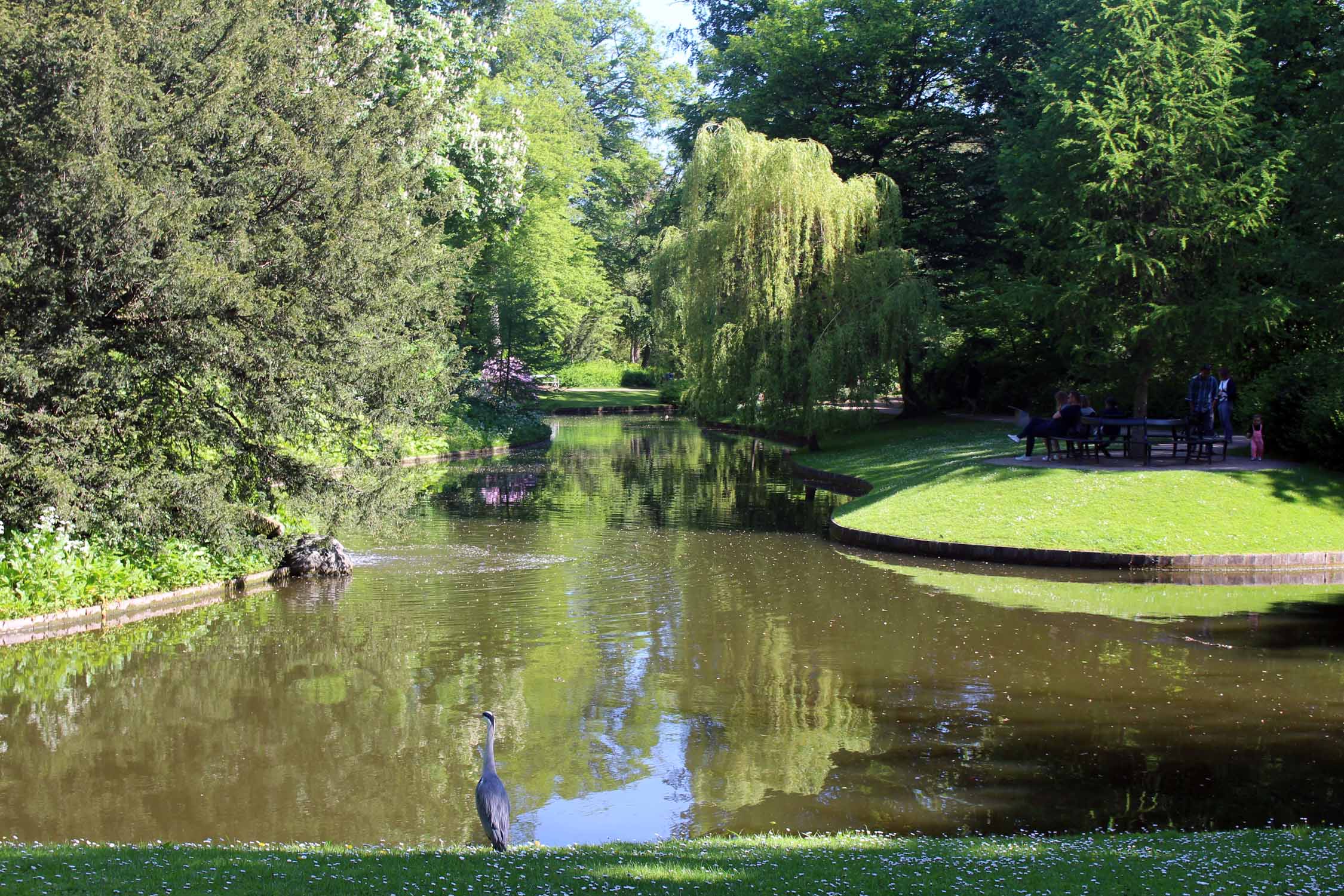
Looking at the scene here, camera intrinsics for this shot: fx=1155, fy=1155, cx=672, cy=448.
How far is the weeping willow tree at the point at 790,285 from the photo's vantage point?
103 feet

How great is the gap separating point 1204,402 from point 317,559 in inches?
674

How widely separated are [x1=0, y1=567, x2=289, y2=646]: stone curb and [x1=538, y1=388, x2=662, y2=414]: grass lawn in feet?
141

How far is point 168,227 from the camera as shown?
14.7m

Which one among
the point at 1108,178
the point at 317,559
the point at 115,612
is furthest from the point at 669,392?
the point at 115,612

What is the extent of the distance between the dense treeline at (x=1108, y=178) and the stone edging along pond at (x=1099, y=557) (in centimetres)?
450

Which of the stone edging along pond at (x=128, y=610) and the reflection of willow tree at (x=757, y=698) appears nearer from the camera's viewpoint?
the reflection of willow tree at (x=757, y=698)

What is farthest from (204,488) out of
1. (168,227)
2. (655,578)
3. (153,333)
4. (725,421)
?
(725,421)

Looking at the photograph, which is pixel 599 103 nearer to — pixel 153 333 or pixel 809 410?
pixel 809 410

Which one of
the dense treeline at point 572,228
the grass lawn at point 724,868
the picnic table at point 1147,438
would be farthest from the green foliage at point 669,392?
the grass lawn at point 724,868

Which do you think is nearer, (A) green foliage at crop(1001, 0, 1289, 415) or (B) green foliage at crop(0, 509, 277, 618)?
(B) green foliage at crop(0, 509, 277, 618)

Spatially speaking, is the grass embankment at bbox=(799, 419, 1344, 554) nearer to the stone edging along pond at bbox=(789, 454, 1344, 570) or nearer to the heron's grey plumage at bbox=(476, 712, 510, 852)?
the stone edging along pond at bbox=(789, 454, 1344, 570)

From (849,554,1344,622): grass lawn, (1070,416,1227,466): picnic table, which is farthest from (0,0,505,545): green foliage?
(1070,416,1227,466): picnic table

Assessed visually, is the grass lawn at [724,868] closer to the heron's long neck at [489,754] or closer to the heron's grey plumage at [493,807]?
the heron's grey plumage at [493,807]

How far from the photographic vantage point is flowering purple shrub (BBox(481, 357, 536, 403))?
146ft
